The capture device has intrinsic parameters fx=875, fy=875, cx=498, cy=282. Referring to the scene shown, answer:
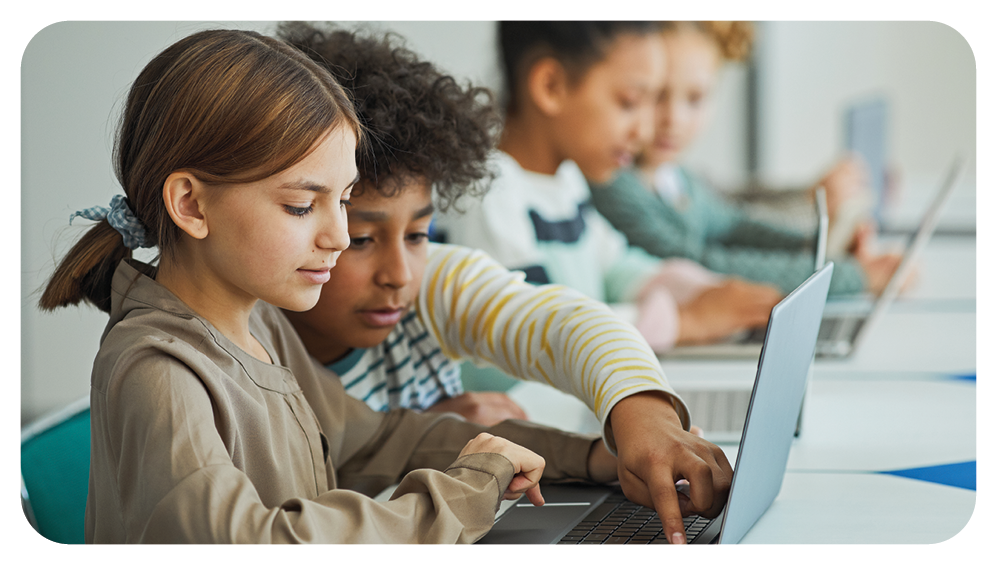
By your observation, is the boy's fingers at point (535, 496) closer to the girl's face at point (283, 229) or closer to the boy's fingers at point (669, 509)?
the boy's fingers at point (669, 509)

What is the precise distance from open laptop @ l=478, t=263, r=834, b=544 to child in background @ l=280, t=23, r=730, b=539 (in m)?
0.03

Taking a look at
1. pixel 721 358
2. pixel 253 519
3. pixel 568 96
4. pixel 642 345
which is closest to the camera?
pixel 253 519

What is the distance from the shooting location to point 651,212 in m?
1.81

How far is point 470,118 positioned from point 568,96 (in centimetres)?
63

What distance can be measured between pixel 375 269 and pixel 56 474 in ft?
0.94

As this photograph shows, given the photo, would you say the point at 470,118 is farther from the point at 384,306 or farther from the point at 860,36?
the point at 860,36

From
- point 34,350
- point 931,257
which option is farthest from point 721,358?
point 931,257

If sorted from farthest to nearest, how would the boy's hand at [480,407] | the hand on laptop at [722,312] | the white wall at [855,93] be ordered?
the white wall at [855,93], the hand on laptop at [722,312], the boy's hand at [480,407]

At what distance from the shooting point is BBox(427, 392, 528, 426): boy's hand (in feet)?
2.68

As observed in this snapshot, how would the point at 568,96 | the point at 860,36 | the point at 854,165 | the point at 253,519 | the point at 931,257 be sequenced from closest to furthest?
the point at 253,519 < the point at 568,96 < the point at 931,257 < the point at 854,165 < the point at 860,36

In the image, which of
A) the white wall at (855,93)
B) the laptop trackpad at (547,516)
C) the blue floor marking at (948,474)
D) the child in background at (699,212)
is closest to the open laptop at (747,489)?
the laptop trackpad at (547,516)

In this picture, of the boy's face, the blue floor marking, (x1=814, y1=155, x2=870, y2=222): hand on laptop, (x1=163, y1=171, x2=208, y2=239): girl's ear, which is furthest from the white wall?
(x1=163, y1=171, x2=208, y2=239): girl's ear

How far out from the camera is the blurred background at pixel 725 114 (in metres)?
0.66

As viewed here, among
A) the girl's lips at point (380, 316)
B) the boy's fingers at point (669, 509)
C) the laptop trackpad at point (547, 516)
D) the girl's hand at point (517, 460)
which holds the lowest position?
the laptop trackpad at point (547, 516)
